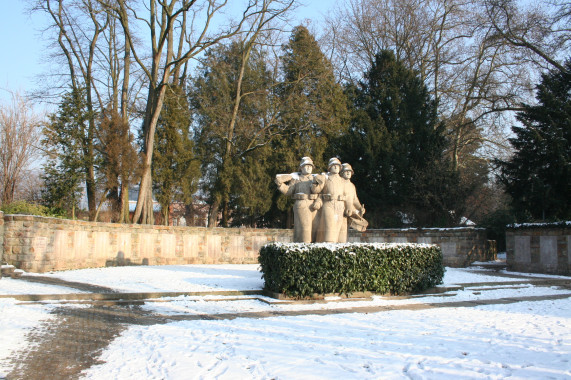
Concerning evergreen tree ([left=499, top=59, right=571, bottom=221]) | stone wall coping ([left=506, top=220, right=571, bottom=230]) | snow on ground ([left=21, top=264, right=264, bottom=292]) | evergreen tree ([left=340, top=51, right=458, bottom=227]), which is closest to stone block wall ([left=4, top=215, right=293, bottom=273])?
snow on ground ([left=21, top=264, right=264, bottom=292])

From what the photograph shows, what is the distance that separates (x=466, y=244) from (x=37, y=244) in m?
16.0

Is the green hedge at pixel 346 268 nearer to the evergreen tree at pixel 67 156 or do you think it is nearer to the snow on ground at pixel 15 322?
the snow on ground at pixel 15 322

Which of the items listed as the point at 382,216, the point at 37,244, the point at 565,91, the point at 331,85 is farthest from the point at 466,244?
the point at 37,244

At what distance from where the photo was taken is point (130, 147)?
1934cm

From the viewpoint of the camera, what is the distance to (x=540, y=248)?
639 inches

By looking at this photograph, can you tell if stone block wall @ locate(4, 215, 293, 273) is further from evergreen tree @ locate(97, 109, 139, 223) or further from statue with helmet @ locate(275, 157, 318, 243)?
statue with helmet @ locate(275, 157, 318, 243)

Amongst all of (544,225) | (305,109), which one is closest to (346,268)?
(544,225)

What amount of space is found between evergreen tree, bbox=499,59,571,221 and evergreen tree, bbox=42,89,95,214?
1802 cm

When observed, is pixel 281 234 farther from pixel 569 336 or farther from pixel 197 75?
pixel 569 336

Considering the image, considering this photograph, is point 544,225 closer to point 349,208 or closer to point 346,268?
point 349,208

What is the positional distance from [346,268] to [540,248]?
32.3 feet

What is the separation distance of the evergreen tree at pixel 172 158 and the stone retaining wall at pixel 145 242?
5161 millimetres

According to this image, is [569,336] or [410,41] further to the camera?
[410,41]

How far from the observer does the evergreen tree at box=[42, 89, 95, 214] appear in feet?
59.3
